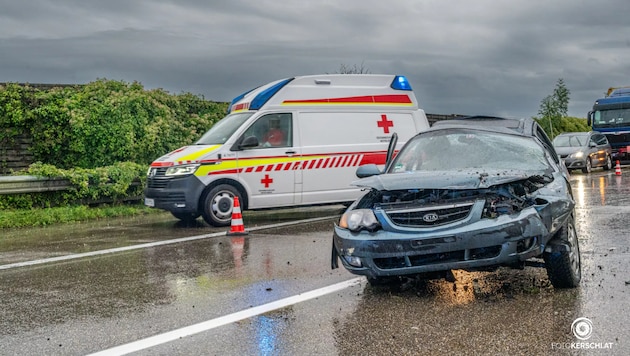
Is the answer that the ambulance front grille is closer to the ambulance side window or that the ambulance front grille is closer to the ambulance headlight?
the ambulance headlight

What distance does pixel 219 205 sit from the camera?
12.6 m

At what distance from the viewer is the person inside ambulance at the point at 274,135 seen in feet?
42.8

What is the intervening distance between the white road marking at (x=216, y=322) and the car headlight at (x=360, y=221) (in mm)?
738

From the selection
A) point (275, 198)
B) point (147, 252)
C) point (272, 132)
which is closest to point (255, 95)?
point (272, 132)

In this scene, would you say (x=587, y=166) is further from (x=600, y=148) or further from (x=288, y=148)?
Answer: (x=288, y=148)

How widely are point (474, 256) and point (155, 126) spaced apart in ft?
41.3

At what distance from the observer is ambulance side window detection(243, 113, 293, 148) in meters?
12.9

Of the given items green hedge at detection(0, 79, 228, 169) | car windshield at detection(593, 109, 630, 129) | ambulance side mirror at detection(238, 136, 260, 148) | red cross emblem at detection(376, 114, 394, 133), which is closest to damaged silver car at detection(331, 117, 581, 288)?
ambulance side mirror at detection(238, 136, 260, 148)

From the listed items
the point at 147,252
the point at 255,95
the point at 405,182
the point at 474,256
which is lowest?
the point at 147,252

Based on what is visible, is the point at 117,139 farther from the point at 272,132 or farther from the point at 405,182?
the point at 405,182

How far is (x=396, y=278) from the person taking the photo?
690 centimetres

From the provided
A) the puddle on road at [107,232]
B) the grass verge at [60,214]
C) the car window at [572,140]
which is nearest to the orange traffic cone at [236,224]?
the puddle on road at [107,232]

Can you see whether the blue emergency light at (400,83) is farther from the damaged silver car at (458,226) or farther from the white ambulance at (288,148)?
the damaged silver car at (458,226)

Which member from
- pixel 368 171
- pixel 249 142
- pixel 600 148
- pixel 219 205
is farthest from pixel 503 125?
pixel 600 148
